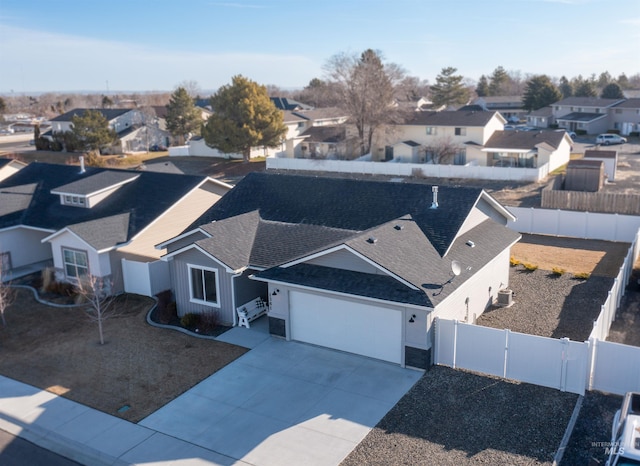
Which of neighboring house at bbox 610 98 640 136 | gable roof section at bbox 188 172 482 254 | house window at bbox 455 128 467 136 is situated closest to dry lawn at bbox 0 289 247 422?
gable roof section at bbox 188 172 482 254

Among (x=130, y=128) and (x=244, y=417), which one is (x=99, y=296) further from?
(x=130, y=128)

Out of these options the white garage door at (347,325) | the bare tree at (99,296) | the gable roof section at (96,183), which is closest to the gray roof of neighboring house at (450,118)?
the gable roof section at (96,183)

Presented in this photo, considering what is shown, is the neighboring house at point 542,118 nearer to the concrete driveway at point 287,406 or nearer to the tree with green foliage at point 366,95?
the tree with green foliage at point 366,95

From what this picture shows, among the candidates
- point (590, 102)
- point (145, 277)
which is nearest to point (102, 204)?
point (145, 277)

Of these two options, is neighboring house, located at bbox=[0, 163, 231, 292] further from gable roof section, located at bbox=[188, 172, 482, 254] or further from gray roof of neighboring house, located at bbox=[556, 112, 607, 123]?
gray roof of neighboring house, located at bbox=[556, 112, 607, 123]

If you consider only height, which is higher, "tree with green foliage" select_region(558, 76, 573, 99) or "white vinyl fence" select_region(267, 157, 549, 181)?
"tree with green foliage" select_region(558, 76, 573, 99)

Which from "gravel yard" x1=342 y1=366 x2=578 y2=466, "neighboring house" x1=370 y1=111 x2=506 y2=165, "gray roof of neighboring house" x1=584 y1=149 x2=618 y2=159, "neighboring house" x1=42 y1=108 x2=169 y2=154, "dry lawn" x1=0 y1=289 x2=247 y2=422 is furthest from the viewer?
"neighboring house" x1=42 y1=108 x2=169 y2=154
